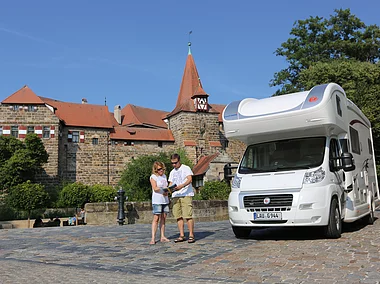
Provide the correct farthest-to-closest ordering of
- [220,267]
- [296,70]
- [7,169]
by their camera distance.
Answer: [7,169]
[296,70]
[220,267]

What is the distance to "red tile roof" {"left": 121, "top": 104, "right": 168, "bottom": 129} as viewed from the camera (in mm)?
68688

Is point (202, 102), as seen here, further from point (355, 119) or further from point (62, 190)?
point (355, 119)

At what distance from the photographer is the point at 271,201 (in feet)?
26.9

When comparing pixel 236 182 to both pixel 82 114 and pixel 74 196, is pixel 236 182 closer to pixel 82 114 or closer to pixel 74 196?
pixel 74 196

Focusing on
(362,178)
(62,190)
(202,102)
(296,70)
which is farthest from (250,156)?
(202,102)

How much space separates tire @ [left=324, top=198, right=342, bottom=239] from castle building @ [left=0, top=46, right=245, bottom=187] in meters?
43.3

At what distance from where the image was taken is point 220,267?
20.7ft

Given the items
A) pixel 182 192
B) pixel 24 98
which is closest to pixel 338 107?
pixel 182 192

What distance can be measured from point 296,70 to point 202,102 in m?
22.9

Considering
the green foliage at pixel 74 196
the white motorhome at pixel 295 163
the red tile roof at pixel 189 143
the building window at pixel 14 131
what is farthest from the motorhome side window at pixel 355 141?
the building window at pixel 14 131

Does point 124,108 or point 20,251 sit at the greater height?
point 124,108

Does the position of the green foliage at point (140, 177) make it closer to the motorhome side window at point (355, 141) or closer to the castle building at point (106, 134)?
the castle building at point (106, 134)

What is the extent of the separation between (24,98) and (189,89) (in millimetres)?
21348

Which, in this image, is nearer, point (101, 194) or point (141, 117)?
point (101, 194)
